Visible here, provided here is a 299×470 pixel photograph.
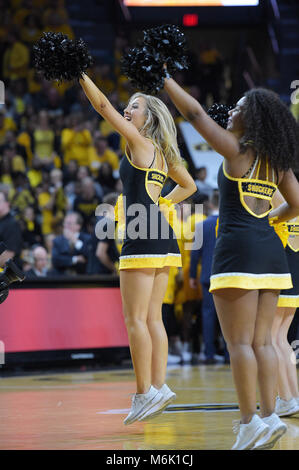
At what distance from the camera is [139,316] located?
495 cm

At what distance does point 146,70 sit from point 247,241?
37.2 inches

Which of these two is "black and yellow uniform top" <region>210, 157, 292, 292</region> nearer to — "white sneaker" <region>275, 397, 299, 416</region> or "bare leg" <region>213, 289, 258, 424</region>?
"bare leg" <region>213, 289, 258, 424</region>

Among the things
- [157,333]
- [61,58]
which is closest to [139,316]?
[157,333]

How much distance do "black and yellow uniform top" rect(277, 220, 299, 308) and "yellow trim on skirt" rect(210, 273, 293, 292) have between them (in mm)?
1713

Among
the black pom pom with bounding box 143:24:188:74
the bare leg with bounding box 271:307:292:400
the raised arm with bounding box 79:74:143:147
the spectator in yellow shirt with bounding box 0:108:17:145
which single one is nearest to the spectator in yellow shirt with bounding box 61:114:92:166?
the spectator in yellow shirt with bounding box 0:108:17:145

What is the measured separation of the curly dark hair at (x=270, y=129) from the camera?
3.84 meters

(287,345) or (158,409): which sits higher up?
(287,345)

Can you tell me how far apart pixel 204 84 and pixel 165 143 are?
43.5 feet

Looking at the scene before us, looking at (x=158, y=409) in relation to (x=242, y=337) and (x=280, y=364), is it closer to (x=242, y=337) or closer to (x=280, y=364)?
(x=280, y=364)

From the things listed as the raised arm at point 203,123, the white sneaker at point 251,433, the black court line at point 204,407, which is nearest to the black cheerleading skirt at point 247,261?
the raised arm at point 203,123

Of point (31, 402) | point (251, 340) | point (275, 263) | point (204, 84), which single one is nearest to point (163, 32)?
point (275, 263)

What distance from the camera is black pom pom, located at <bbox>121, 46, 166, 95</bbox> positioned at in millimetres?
3816

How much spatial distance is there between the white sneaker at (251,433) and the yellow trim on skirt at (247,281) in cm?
60

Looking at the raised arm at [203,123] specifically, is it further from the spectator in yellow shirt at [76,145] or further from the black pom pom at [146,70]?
the spectator in yellow shirt at [76,145]
